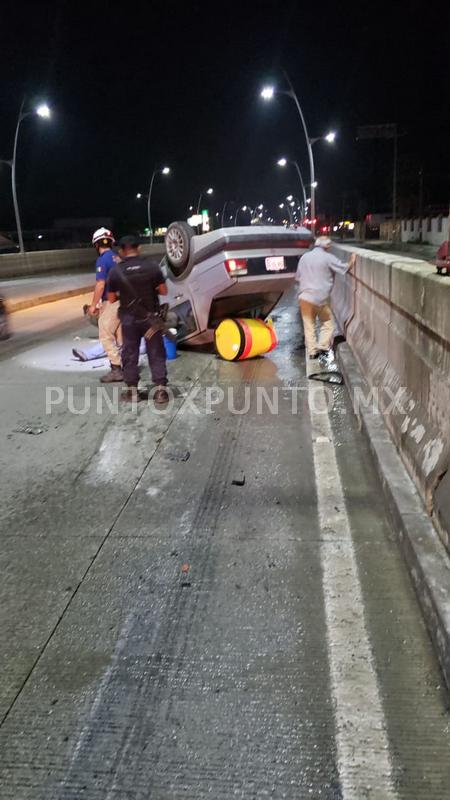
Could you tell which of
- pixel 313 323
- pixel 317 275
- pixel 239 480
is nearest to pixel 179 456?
pixel 239 480

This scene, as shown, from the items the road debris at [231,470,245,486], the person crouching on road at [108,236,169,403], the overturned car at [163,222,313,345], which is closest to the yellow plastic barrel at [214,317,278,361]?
the overturned car at [163,222,313,345]

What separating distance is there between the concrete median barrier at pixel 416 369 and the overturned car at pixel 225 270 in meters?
1.78

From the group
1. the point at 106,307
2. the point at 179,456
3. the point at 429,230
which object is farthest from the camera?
the point at 429,230

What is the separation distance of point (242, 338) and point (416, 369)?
444 cm

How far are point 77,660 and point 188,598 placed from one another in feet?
2.19

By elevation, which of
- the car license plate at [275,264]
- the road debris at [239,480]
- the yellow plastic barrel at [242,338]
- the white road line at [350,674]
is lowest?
the white road line at [350,674]

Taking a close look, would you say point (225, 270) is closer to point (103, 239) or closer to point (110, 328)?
point (103, 239)

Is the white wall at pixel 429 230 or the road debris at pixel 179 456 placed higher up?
the white wall at pixel 429 230

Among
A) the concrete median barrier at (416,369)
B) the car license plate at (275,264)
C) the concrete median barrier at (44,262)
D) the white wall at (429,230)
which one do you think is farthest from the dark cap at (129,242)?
the white wall at (429,230)

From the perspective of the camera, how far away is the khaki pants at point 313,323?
8602mm

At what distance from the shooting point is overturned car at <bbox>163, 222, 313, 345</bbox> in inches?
320

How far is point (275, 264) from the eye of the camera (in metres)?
8.52

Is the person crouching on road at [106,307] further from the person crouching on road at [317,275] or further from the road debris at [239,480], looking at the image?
the road debris at [239,480]

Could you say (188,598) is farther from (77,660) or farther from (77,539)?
(77,539)
